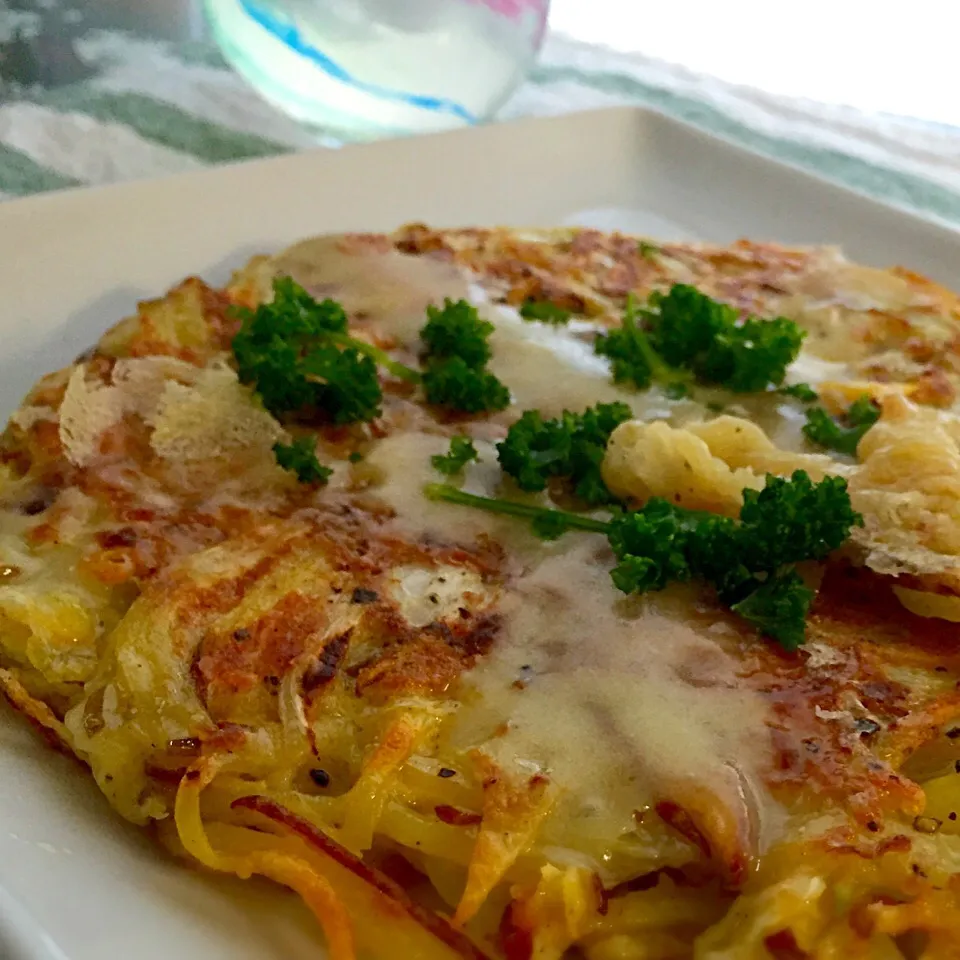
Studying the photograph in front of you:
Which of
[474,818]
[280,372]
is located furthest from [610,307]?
[474,818]

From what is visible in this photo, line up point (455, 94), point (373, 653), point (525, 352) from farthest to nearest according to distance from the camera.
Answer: point (455, 94)
point (525, 352)
point (373, 653)

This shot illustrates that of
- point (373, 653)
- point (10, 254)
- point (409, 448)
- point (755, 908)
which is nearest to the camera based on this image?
point (755, 908)

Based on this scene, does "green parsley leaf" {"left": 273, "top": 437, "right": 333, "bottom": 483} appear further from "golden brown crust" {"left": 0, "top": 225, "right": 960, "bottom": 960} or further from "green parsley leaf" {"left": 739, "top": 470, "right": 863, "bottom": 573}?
"green parsley leaf" {"left": 739, "top": 470, "right": 863, "bottom": 573}

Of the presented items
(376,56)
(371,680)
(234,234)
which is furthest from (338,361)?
(376,56)

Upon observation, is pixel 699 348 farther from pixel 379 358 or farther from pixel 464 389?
pixel 379 358

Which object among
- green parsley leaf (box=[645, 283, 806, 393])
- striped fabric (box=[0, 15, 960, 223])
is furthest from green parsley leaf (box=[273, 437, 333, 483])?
striped fabric (box=[0, 15, 960, 223])

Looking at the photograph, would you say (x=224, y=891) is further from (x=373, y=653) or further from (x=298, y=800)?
(x=373, y=653)
